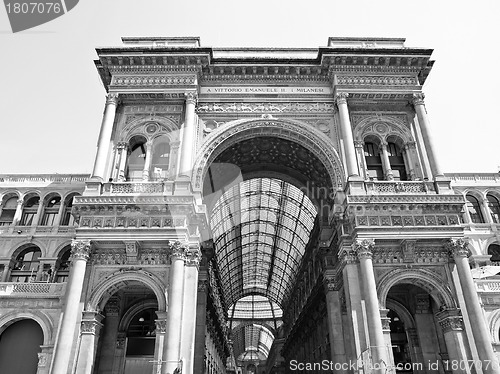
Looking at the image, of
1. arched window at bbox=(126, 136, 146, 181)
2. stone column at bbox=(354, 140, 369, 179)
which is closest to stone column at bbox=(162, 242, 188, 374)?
arched window at bbox=(126, 136, 146, 181)

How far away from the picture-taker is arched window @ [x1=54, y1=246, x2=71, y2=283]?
29.1m

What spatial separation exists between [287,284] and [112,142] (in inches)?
1525

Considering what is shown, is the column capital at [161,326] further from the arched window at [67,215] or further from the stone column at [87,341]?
the arched window at [67,215]

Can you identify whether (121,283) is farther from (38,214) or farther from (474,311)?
(474,311)

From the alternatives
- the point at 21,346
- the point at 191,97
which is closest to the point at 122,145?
the point at 191,97

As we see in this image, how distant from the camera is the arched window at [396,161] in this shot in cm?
2825

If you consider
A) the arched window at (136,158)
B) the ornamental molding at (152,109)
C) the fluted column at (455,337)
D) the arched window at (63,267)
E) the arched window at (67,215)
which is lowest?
the fluted column at (455,337)

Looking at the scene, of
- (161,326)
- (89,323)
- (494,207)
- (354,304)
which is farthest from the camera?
(494,207)

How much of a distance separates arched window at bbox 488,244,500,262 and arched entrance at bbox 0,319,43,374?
2924cm

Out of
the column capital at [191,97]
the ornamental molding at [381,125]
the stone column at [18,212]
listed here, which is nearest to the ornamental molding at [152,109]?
the column capital at [191,97]

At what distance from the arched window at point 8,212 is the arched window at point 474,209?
32647mm

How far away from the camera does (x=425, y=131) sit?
1092 inches

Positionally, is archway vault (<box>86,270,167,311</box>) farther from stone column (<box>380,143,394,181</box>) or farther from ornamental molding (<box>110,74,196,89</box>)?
stone column (<box>380,143,394,181</box>)

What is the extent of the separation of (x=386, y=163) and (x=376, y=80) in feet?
19.2
